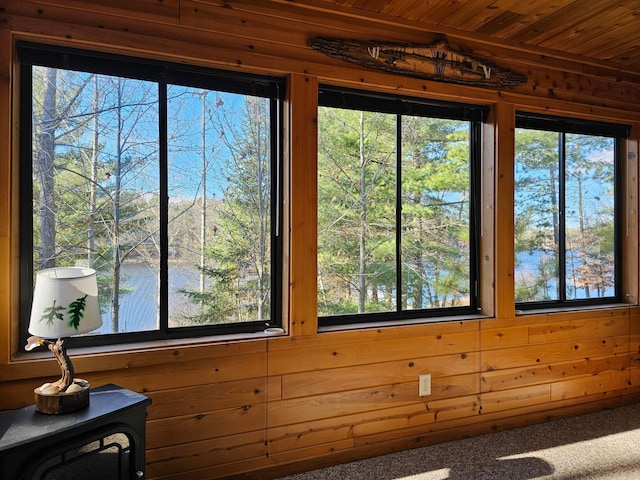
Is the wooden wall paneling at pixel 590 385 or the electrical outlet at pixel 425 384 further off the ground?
the electrical outlet at pixel 425 384

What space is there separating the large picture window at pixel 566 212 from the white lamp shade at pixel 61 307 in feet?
9.01

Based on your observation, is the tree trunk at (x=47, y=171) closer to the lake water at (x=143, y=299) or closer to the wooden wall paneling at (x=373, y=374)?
the lake water at (x=143, y=299)

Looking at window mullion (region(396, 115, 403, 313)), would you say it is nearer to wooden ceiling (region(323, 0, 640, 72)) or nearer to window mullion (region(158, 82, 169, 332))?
wooden ceiling (region(323, 0, 640, 72))

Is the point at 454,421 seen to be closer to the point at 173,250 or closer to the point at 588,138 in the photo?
the point at 173,250

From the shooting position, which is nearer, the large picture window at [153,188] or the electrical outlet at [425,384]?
the large picture window at [153,188]

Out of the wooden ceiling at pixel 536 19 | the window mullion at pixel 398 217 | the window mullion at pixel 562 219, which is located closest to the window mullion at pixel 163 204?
the wooden ceiling at pixel 536 19

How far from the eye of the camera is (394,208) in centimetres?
282

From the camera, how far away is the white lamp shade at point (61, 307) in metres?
1.60

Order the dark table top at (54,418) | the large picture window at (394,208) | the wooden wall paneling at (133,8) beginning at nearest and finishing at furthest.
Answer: the dark table top at (54,418) < the wooden wall paneling at (133,8) < the large picture window at (394,208)

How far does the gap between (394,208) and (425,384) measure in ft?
3.62

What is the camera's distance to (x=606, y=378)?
3350 mm

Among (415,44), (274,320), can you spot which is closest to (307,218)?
(274,320)

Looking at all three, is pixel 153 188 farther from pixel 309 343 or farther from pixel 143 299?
pixel 309 343

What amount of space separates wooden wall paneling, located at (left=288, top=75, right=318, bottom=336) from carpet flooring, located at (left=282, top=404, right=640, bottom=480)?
888mm
